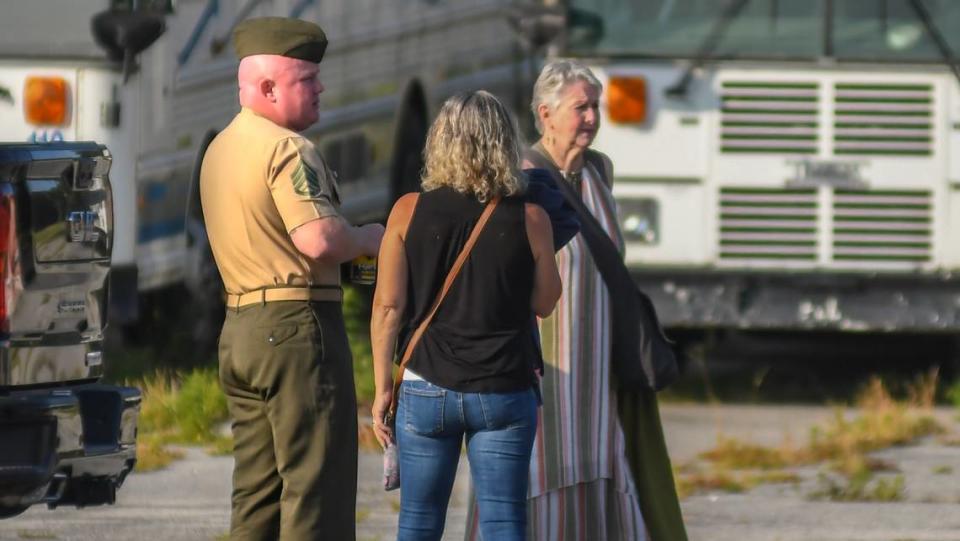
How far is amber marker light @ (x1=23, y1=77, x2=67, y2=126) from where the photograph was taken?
32.3 ft

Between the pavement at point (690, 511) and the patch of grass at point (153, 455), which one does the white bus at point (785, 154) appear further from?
the patch of grass at point (153, 455)

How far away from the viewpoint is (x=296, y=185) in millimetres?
5348

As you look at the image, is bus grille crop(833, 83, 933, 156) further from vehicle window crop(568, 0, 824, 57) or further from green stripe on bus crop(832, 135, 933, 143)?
vehicle window crop(568, 0, 824, 57)

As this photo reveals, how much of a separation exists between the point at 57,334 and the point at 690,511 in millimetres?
3006

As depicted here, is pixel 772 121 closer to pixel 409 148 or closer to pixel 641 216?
pixel 641 216

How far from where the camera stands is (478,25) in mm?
12891

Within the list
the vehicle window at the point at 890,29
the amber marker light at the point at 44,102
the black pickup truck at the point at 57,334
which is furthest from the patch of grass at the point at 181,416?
the vehicle window at the point at 890,29

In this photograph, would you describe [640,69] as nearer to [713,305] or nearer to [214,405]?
[713,305]

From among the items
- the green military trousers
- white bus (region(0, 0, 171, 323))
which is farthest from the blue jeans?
white bus (region(0, 0, 171, 323))

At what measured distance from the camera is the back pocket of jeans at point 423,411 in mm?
5473

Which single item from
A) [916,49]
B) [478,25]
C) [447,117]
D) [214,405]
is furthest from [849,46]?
[447,117]

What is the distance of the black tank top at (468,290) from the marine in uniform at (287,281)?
0.16 meters

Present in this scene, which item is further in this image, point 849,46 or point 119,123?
point 849,46

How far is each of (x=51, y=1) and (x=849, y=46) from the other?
12.6 feet
